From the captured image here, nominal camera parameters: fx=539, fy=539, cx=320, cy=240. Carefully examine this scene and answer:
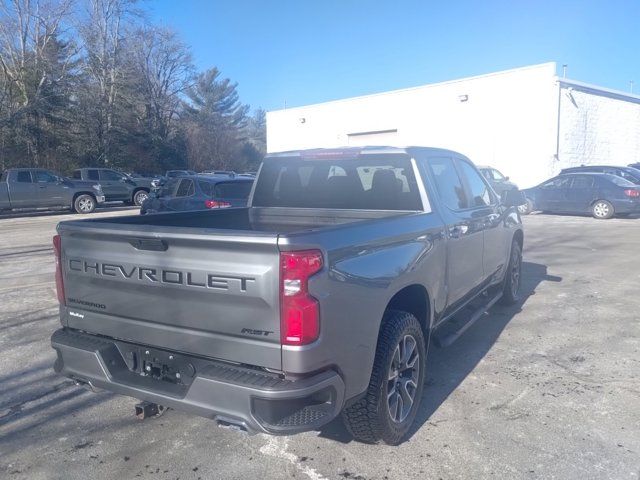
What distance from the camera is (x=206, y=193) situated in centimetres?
1206

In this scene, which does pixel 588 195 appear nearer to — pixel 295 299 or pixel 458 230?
pixel 458 230

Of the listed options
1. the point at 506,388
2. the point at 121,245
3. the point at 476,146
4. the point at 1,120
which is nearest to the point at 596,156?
the point at 476,146

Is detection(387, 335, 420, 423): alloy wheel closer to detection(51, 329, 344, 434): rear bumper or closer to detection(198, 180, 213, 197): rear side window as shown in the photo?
detection(51, 329, 344, 434): rear bumper

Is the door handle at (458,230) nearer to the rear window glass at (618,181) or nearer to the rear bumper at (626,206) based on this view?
the rear bumper at (626,206)

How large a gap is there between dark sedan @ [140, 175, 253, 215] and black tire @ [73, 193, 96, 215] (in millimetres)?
9941

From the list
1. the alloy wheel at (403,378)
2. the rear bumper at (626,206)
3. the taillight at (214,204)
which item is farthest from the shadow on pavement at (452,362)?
the rear bumper at (626,206)

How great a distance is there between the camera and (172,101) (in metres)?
48.1

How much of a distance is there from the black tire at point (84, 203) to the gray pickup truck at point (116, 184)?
4.95ft

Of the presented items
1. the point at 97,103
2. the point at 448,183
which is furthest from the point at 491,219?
the point at 97,103

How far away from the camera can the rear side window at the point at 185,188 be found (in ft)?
40.5

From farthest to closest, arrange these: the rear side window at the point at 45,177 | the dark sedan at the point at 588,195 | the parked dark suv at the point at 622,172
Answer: the parked dark suv at the point at 622,172 → the rear side window at the point at 45,177 → the dark sedan at the point at 588,195

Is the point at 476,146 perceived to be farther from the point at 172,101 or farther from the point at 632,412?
the point at 172,101

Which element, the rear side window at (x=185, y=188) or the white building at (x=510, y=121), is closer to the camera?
the rear side window at (x=185, y=188)

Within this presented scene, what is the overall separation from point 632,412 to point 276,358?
113 inches
